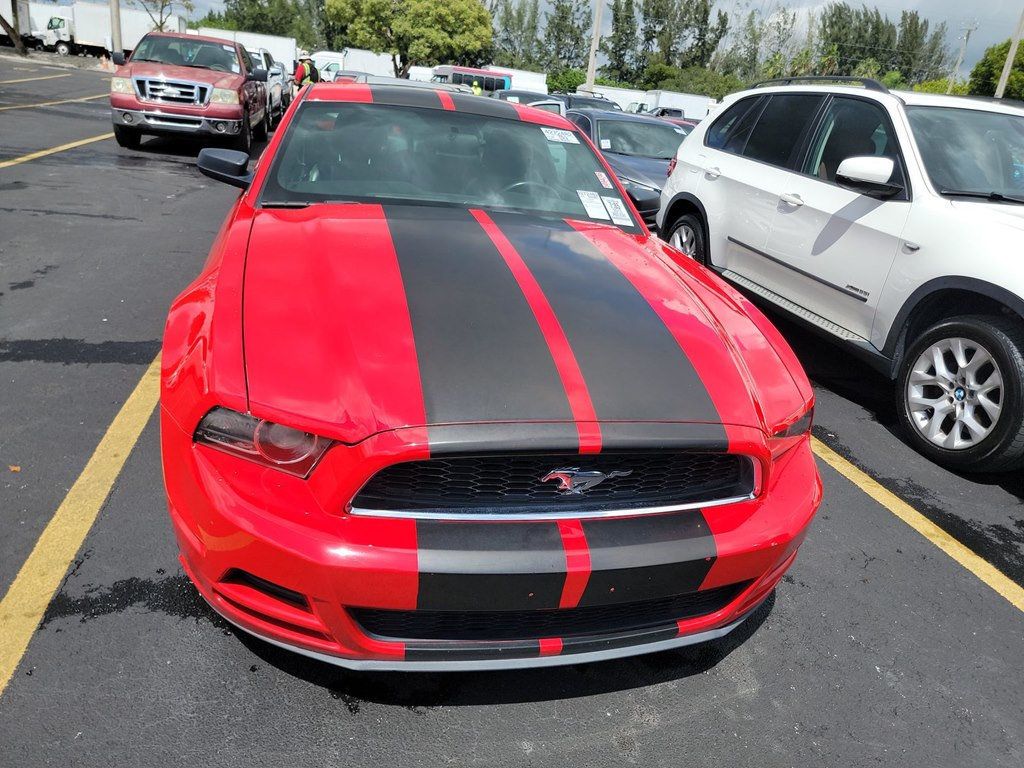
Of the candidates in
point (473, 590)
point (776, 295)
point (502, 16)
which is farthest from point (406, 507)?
point (502, 16)

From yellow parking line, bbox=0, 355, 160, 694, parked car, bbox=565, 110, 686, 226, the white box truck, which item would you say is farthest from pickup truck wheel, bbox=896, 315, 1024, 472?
the white box truck

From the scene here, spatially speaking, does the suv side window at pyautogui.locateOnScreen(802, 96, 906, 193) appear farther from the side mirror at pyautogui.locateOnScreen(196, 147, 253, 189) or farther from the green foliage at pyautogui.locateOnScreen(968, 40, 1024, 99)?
the green foliage at pyautogui.locateOnScreen(968, 40, 1024, 99)

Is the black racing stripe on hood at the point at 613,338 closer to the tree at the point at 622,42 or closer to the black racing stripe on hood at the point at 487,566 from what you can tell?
the black racing stripe on hood at the point at 487,566

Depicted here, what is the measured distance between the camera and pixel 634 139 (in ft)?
33.4

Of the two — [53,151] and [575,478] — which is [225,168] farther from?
[53,151]

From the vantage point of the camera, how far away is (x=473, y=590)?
1764 millimetres

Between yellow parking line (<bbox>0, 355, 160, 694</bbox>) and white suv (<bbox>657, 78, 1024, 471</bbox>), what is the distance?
3.75 m

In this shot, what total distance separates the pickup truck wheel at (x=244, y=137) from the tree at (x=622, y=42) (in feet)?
238

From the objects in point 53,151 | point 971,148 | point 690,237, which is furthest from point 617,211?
point 53,151

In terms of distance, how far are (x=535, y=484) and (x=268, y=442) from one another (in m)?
0.65

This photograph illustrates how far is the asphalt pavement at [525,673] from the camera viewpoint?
6.61 ft

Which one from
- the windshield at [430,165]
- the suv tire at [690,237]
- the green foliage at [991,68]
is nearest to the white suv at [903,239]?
the suv tire at [690,237]

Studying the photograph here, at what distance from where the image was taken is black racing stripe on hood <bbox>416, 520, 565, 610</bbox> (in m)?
1.75

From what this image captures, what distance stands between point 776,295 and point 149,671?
414cm
